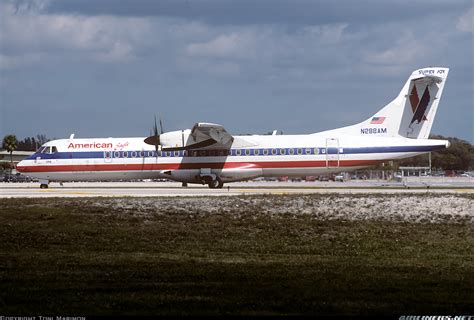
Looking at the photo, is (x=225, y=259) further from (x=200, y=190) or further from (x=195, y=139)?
(x=195, y=139)

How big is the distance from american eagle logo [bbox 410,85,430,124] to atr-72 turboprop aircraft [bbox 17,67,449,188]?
0.06 metres

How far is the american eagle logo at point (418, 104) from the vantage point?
1921 inches

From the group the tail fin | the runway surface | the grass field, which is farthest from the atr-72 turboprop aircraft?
the grass field

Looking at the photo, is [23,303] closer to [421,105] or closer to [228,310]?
[228,310]

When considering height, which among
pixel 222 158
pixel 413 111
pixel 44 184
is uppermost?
pixel 413 111

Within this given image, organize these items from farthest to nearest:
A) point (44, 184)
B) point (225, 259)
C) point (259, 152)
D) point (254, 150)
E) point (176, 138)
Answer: point (44, 184)
point (254, 150)
point (259, 152)
point (176, 138)
point (225, 259)

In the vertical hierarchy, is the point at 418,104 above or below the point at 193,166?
above

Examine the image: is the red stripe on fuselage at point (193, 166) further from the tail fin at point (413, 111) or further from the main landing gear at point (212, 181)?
the tail fin at point (413, 111)

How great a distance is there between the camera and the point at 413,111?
48781 millimetres

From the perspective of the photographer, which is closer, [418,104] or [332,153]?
[332,153]

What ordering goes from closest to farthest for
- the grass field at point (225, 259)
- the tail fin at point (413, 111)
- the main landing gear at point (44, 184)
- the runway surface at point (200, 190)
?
the grass field at point (225, 259) → the runway surface at point (200, 190) → the tail fin at point (413, 111) → the main landing gear at point (44, 184)

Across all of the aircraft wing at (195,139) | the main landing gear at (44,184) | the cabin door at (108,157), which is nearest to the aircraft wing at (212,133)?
the aircraft wing at (195,139)

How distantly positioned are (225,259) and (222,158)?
2953cm

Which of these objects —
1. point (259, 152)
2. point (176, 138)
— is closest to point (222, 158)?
point (259, 152)
